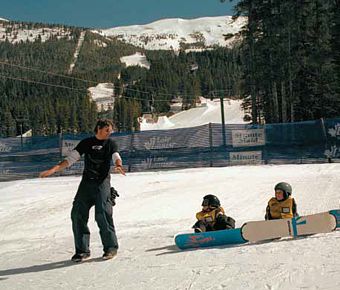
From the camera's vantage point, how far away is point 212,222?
23.6 feet

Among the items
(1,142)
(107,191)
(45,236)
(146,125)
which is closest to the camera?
(107,191)

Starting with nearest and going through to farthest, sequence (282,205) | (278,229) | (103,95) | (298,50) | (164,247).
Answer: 1. (278,229)
2. (164,247)
3. (282,205)
4. (298,50)
5. (103,95)

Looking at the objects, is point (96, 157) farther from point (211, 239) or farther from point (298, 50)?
point (298, 50)

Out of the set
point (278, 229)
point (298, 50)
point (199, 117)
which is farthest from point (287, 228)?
point (199, 117)

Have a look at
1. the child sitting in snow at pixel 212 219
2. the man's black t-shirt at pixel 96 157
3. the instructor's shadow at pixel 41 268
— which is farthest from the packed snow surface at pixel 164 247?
the man's black t-shirt at pixel 96 157

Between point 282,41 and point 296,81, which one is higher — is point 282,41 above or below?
above

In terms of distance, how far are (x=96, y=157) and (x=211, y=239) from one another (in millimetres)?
1874

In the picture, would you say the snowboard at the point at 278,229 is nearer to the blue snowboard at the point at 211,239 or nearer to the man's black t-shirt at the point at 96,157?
the blue snowboard at the point at 211,239

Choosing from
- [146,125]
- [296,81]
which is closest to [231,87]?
[146,125]

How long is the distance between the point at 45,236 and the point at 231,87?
478 feet

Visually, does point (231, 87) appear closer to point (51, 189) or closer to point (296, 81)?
point (296, 81)

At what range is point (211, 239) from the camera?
6.54m

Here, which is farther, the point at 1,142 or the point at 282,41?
the point at 282,41

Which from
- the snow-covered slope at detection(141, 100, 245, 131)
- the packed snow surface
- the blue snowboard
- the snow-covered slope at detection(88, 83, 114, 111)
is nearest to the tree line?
the packed snow surface
